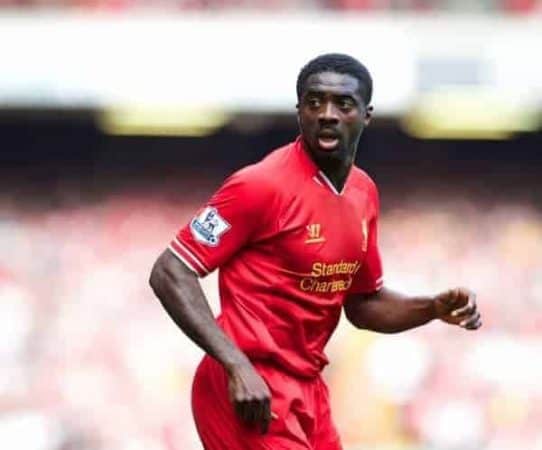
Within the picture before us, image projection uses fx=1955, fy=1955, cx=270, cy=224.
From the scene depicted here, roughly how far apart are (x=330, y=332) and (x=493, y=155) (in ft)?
37.9

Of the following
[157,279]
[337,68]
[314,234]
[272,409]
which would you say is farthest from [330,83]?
[272,409]

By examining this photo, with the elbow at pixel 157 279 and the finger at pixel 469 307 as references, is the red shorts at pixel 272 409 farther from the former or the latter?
the finger at pixel 469 307

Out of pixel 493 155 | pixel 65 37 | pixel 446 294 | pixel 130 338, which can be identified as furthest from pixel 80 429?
pixel 446 294

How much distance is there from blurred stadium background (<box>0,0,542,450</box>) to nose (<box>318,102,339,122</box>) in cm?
1004

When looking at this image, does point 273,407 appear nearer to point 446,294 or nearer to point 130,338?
point 446,294

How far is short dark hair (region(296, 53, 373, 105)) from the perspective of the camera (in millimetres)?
6242

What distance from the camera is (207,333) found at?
6074mm

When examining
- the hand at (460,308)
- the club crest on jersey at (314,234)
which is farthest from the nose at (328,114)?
the hand at (460,308)

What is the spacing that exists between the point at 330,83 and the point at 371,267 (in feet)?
2.95

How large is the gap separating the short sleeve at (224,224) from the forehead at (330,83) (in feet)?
1.14

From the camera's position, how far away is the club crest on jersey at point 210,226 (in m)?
6.21

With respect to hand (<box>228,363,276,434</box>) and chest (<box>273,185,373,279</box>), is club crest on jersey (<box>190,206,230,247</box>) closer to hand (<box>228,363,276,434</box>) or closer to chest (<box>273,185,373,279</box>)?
chest (<box>273,185,373,279</box>)

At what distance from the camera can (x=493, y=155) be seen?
17906mm

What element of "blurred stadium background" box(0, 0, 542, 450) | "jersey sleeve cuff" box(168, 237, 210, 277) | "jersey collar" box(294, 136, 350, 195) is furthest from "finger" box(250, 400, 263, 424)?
"blurred stadium background" box(0, 0, 542, 450)
